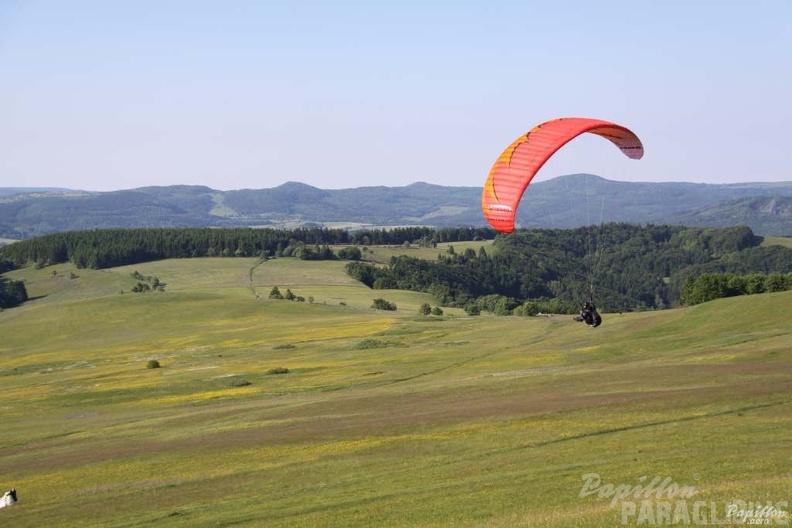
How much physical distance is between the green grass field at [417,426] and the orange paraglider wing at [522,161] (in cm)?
861

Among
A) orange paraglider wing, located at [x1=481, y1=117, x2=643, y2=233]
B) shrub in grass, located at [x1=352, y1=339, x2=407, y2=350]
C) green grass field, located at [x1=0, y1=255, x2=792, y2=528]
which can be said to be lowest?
shrub in grass, located at [x1=352, y1=339, x2=407, y2=350]

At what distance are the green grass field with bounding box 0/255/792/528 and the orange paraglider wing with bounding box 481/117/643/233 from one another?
861 centimetres

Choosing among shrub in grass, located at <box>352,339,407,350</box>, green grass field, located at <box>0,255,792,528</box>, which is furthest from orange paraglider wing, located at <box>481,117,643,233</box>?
shrub in grass, located at <box>352,339,407,350</box>

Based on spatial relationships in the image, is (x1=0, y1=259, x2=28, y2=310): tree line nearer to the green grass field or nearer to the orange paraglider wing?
the green grass field

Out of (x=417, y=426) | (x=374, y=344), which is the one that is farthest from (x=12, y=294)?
(x=417, y=426)

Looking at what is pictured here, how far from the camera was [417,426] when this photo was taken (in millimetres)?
38469

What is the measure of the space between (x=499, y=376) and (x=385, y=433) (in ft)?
62.6

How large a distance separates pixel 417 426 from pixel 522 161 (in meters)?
11.9

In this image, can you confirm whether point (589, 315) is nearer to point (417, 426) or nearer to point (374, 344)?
point (417, 426)

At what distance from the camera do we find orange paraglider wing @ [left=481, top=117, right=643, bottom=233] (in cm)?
3778

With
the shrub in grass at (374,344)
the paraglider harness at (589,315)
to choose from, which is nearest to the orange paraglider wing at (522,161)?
the paraglider harness at (589,315)

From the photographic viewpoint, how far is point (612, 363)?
5825 cm

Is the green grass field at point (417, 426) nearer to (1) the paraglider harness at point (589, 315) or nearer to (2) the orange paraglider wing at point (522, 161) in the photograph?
(1) the paraglider harness at point (589, 315)

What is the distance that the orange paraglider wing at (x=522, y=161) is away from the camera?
37781 millimetres
